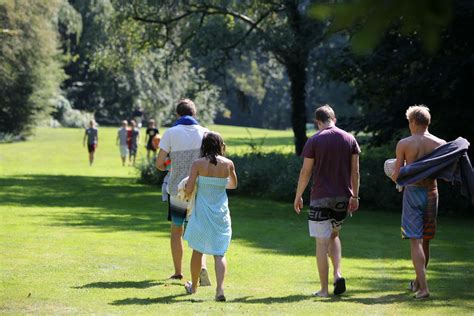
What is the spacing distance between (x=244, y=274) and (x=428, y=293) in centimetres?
263

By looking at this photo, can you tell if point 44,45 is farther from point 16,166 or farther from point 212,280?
point 212,280

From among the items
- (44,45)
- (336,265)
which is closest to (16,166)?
(44,45)

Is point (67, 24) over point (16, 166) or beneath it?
over

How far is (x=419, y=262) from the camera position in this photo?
9008mm

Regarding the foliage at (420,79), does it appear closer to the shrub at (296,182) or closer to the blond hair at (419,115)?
the shrub at (296,182)

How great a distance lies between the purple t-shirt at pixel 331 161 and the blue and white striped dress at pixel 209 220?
0.92 metres

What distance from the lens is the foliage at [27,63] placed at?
147 feet

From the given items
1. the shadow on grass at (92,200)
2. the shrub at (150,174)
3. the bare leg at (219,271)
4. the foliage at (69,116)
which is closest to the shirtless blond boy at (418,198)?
the bare leg at (219,271)

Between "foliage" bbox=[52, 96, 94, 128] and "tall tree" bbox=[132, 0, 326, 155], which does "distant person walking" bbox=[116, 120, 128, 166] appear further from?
"foliage" bbox=[52, 96, 94, 128]

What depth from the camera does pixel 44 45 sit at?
162ft

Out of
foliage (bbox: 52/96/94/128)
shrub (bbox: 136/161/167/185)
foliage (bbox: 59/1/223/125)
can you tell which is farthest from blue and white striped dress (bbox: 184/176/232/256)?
foliage (bbox: 52/96/94/128)

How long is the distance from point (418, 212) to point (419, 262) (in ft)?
1.58

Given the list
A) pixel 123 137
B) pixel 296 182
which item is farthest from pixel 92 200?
pixel 123 137

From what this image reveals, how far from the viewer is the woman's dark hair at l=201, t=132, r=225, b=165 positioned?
Answer: 894 cm
